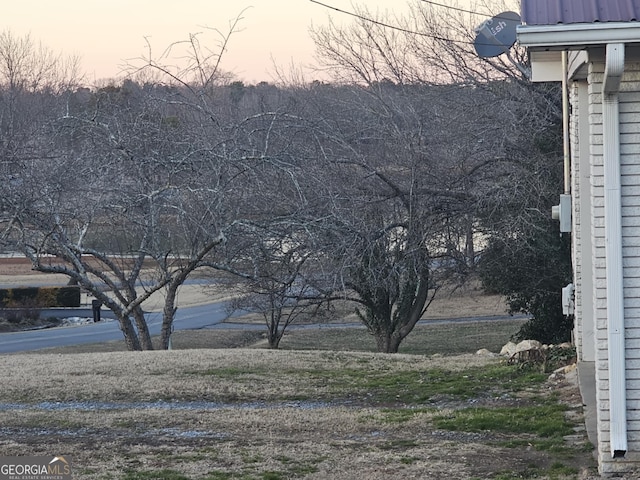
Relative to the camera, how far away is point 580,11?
212 inches

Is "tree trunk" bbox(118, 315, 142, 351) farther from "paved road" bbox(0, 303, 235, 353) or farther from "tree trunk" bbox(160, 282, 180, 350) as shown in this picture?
"paved road" bbox(0, 303, 235, 353)

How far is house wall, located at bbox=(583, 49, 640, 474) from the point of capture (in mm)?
5871

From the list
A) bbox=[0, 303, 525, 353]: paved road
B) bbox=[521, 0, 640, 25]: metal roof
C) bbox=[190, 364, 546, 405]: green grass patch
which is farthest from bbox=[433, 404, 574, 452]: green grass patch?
bbox=[0, 303, 525, 353]: paved road

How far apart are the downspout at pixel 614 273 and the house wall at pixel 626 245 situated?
0.06m

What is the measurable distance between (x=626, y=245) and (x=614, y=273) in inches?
8.1

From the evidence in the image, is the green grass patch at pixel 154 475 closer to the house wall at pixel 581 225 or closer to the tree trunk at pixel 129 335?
the house wall at pixel 581 225

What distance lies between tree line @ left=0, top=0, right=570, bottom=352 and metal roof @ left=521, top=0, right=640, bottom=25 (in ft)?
26.7

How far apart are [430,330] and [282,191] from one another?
12.3 m

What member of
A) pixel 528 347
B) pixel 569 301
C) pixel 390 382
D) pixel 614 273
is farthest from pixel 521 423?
pixel 528 347

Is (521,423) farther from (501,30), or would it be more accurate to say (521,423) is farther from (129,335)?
(129,335)

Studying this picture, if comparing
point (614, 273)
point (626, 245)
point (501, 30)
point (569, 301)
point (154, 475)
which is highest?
point (501, 30)

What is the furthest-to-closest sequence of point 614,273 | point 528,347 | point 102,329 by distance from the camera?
1. point 102,329
2. point 528,347
3. point 614,273

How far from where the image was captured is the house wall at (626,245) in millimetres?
5871

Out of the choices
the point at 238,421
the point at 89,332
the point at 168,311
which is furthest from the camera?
the point at 89,332
